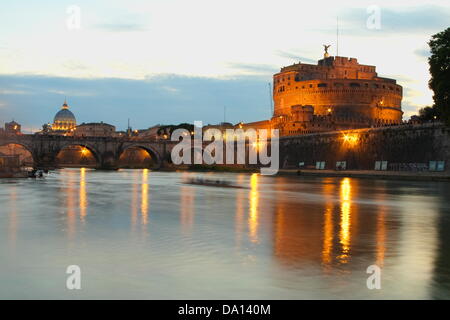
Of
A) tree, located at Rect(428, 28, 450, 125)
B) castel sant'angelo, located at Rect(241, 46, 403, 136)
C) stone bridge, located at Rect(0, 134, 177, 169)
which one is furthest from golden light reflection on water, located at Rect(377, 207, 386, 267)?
castel sant'angelo, located at Rect(241, 46, 403, 136)

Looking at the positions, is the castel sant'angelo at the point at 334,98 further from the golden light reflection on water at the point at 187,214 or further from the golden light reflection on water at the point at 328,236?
the golden light reflection on water at the point at 328,236

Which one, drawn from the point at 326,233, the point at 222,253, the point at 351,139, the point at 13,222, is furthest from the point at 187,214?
the point at 351,139

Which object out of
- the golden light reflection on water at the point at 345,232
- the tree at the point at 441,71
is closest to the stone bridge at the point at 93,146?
the tree at the point at 441,71

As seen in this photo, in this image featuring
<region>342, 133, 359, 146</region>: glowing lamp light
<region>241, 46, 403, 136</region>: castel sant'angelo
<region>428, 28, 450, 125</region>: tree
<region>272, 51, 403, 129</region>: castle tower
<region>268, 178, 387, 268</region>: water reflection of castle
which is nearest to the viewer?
<region>268, 178, 387, 268</region>: water reflection of castle

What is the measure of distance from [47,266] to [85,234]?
13.9 feet

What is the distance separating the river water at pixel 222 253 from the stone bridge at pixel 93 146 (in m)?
91.2

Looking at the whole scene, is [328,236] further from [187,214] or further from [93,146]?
[93,146]

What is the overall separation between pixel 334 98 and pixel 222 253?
121631 millimetres

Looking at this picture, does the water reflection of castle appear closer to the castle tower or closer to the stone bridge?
the stone bridge

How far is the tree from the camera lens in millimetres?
46469

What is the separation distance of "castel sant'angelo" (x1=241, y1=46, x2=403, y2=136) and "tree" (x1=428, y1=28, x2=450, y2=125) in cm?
6614

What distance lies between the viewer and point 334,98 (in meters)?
130
